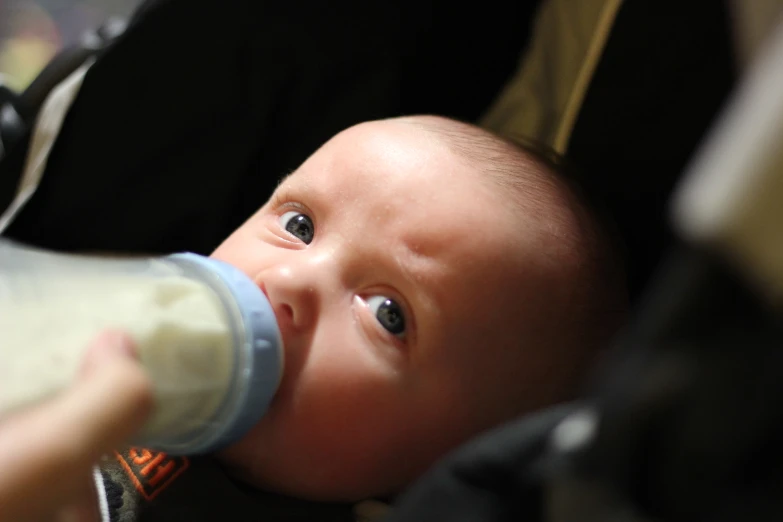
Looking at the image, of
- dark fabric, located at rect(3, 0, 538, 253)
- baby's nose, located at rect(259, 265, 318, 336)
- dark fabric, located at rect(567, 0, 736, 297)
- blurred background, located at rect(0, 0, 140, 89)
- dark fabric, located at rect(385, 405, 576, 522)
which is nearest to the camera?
dark fabric, located at rect(385, 405, 576, 522)

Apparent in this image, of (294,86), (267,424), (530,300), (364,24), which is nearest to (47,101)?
(294,86)

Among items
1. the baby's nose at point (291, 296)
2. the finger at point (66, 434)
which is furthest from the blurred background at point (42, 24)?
the finger at point (66, 434)

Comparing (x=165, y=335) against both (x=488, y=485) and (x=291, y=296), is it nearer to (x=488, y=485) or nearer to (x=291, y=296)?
(x=291, y=296)

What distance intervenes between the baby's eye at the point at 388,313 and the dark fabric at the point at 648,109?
301 millimetres

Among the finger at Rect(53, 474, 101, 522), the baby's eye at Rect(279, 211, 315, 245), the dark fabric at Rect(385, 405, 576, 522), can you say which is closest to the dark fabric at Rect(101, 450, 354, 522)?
the finger at Rect(53, 474, 101, 522)

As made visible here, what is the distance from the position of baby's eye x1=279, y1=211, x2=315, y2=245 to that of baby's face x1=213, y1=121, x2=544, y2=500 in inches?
1.4

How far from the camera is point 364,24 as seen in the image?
98cm

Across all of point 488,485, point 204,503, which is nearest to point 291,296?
point 204,503

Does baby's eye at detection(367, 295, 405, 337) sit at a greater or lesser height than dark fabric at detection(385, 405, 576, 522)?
lesser

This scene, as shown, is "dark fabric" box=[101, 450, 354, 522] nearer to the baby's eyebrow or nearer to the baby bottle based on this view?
the baby bottle

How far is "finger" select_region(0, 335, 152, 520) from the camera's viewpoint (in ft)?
1.43

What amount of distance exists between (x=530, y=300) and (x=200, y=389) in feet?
0.99

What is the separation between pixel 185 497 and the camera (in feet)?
2.32

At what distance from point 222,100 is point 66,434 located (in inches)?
24.4
